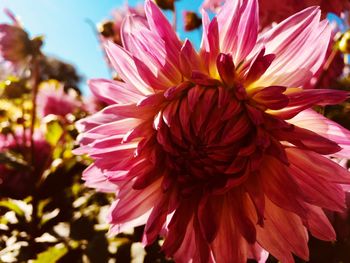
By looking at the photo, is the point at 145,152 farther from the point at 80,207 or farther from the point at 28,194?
the point at 28,194

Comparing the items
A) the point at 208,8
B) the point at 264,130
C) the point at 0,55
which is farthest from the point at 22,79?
the point at 264,130

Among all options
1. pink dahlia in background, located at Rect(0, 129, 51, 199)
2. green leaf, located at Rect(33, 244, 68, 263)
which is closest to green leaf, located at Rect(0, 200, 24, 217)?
pink dahlia in background, located at Rect(0, 129, 51, 199)

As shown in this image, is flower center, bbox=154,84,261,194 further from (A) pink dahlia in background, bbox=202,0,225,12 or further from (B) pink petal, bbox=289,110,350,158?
(A) pink dahlia in background, bbox=202,0,225,12

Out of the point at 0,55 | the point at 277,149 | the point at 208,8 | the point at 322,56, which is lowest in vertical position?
the point at 277,149

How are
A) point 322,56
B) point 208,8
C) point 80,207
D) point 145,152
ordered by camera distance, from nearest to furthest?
1. point 322,56
2. point 145,152
3. point 208,8
4. point 80,207

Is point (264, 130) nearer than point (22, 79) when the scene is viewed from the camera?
Yes

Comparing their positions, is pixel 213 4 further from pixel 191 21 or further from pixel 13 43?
pixel 13 43
